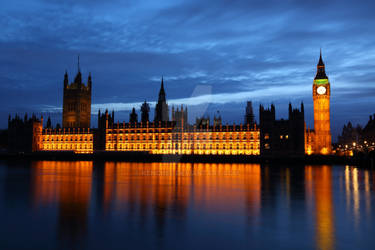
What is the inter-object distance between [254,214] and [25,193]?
671 inches

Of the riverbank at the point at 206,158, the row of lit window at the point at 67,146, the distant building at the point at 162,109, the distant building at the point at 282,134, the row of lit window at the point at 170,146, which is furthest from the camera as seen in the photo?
the distant building at the point at 162,109

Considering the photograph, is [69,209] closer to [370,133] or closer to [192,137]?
[192,137]

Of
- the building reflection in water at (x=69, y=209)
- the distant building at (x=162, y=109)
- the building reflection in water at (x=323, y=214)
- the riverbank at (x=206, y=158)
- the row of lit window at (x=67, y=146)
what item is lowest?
the building reflection in water at (x=323, y=214)

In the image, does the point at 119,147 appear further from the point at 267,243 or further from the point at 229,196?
the point at 267,243

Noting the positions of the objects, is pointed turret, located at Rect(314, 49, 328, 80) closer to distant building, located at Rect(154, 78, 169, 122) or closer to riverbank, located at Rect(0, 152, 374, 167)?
riverbank, located at Rect(0, 152, 374, 167)

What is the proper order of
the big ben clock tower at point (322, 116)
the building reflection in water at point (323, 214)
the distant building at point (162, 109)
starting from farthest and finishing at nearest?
1. the distant building at point (162, 109)
2. the big ben clock tower at point (322, 116)
3. the building reflection in water at point (323, 214)

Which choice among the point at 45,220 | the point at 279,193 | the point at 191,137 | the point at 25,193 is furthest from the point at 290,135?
the point at 45,220

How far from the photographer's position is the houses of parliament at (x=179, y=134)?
96688 millimetres

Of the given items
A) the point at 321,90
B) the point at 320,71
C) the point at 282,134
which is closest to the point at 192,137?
the point at 282,134

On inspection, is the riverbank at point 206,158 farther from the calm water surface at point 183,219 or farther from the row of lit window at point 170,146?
the calm water surface at point 183,219

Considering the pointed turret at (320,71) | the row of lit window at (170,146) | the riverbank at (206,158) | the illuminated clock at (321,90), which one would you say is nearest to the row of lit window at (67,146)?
the row of lit window at (170,146)

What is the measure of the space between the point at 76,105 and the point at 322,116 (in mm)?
86879

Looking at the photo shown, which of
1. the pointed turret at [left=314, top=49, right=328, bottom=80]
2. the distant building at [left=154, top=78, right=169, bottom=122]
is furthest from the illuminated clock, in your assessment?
the distant building at [left=154, top=78, right=169, bottom=122]

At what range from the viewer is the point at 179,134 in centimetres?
10994
